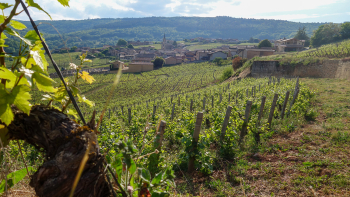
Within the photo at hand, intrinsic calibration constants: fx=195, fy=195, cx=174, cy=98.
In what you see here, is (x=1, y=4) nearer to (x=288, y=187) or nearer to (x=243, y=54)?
(x=288, y=187)

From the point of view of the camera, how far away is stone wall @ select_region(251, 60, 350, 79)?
2134 centimetres

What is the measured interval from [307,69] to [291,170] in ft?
86.4

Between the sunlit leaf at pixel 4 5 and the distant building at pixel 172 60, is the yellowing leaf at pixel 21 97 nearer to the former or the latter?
the sunlit leaf at pixel 4 5

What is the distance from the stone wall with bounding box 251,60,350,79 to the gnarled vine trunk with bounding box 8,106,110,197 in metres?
25.6

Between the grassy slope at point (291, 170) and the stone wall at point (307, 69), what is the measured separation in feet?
64.2

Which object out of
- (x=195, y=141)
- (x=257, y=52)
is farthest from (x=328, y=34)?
(x=195, y=141)

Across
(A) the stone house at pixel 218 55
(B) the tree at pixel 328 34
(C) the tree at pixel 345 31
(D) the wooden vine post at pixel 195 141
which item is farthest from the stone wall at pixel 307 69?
(A) the stone house at pixel 218 55

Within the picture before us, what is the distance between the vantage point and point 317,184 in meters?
3.50

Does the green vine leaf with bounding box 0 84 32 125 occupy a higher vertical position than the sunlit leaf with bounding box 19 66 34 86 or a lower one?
lower

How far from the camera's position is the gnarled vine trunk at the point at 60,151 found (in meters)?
0.84

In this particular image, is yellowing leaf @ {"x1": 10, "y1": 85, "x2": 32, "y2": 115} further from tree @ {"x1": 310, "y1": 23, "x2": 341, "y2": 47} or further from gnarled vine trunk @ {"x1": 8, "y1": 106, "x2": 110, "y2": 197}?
tree @ {"x1": 310, "y1": 23, "x2": 341, "y2": 47}

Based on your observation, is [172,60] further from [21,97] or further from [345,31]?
[21,97]

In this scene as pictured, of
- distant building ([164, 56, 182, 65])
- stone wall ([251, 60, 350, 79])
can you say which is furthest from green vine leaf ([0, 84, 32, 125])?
distant building ([164, 56, 182, 65])

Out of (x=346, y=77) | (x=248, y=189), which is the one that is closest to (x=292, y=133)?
(x=248, y=189)
